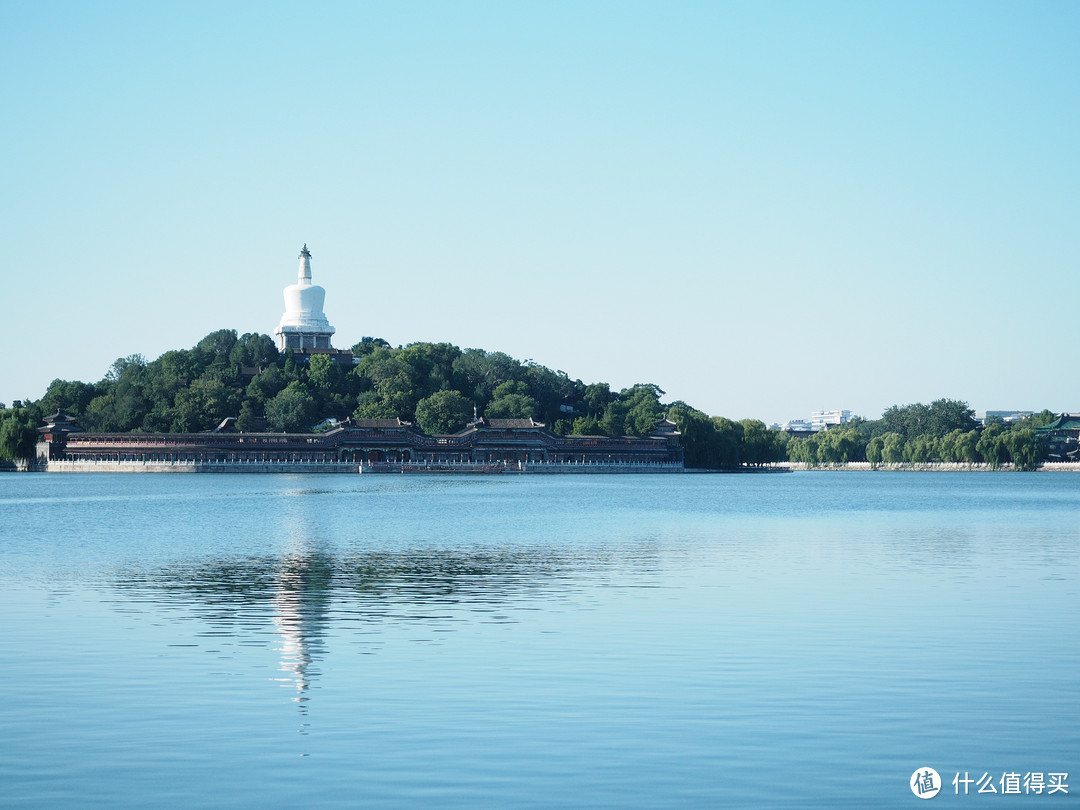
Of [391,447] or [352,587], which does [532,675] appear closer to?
[352,587]

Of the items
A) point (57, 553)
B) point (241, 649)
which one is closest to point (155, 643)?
point (241, 649)

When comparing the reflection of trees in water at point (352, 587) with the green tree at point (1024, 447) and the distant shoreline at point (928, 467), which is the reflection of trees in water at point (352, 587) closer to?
the green tree at point (1024, 447)

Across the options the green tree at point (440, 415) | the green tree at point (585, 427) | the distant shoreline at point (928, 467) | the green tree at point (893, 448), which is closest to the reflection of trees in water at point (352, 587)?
the green tree at point (440, 415)

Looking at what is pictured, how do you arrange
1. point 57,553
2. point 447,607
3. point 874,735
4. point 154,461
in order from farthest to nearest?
point 154,461 → point 57,553 → point 447,607 → point 874,735

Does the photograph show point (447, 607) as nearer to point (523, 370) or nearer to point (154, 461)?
point (154, 461)

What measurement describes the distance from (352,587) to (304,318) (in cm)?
12747

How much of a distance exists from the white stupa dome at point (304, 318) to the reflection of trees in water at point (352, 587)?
11721 cm

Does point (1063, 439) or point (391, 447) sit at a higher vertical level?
point (1063, 439)

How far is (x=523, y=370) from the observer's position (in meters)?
148

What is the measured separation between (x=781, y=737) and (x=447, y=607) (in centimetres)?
950

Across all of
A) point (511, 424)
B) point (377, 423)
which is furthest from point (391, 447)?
point (511, 424)

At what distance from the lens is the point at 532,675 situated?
14.2m

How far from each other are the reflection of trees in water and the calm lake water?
11 centimetres

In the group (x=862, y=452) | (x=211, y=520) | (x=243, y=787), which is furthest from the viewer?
(x=862, y=452)
